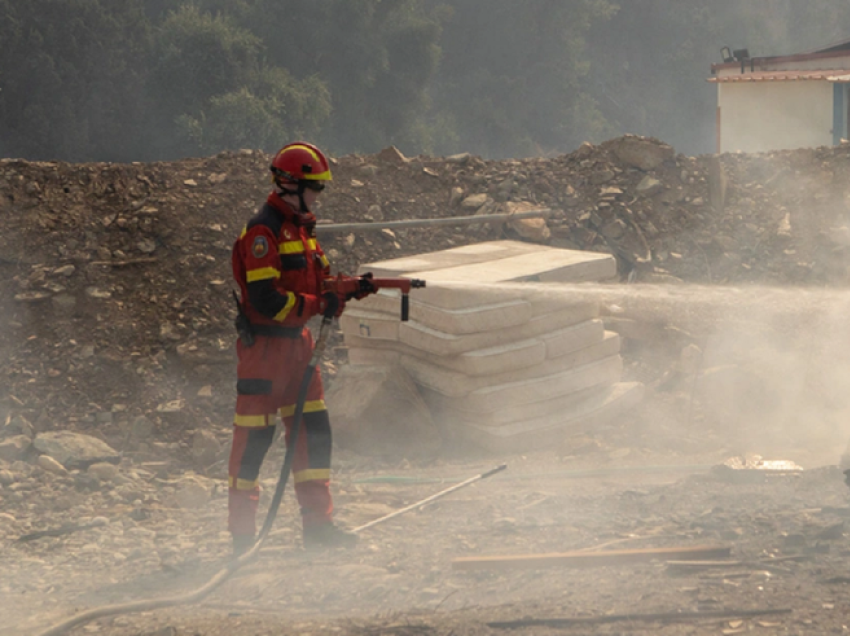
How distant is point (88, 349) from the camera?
7.93 metres

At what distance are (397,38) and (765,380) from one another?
3092cm

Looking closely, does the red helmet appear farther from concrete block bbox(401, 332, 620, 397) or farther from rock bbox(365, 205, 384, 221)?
rock bbox(365, 205, 384, 221)

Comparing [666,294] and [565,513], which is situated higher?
[666,294]

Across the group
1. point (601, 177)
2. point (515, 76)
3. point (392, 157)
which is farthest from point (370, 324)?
point (515, 76)

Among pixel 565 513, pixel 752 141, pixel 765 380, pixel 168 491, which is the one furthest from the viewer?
pixel 752 141

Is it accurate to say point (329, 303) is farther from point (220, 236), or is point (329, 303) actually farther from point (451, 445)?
point (220, 236)

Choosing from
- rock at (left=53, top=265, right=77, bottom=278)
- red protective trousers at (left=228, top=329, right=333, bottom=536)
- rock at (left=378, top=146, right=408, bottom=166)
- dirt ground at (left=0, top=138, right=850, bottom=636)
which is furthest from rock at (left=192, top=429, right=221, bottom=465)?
rock at (left=378, top=146, right=408, bottom=166)

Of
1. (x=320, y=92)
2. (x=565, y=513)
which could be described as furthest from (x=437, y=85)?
(x=565, y=513)

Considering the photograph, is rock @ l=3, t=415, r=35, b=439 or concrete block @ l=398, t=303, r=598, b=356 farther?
rock @ l=3, t=415, r=35, b=439

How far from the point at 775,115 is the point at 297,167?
21335 mm

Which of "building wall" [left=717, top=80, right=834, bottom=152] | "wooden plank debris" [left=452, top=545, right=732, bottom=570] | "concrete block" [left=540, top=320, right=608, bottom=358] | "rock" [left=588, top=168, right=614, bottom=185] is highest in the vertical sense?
"building wall" [left=717, top=80, right=834, bottom=152]

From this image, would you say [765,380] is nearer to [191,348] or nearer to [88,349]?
[191,348]

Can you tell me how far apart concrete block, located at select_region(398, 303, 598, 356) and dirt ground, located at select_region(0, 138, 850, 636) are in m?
0.76

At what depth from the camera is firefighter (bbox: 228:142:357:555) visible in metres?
4.56
